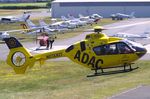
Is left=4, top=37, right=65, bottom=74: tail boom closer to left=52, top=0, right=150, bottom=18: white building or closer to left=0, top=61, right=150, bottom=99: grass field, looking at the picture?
left=0, top=61, right=150, bottom=99: grass field

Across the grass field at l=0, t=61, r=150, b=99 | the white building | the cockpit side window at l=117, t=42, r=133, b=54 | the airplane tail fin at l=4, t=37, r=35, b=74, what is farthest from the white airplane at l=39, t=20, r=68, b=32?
the cockpit side window at l=117, t=42, r=133, b=54

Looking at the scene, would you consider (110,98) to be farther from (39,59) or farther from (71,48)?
(39,59)

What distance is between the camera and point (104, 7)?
9944 centimetres

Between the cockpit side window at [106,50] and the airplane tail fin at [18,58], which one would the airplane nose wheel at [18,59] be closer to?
the airplane tail fin at [18,58]

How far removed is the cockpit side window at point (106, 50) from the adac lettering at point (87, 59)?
393 mm

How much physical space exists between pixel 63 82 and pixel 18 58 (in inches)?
119

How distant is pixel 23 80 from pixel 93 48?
4.36 metres

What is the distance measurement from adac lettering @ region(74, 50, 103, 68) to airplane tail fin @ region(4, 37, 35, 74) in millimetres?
2911

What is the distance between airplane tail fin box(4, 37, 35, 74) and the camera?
83.4 feet

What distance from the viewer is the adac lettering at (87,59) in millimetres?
23688

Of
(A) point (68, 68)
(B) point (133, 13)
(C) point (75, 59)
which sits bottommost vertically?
(B) point (133, 13)

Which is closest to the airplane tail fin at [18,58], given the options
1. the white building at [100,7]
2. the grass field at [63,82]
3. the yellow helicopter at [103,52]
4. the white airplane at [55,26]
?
the grass field at [63,82]

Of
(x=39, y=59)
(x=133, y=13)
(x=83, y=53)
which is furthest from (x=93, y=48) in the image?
(x=133, y=13)

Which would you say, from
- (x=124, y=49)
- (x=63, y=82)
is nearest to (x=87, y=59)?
(x=63, y=82)
